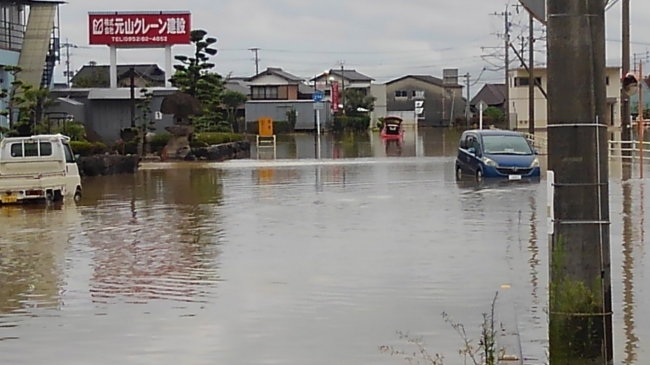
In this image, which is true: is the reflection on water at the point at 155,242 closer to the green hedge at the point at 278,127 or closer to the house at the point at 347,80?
the green hedge at the point at 278,127

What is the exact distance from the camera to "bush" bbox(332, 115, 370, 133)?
9125 centimetres

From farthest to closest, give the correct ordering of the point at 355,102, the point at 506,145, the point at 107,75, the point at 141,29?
the point at 355,102, the point at 107,75, the point at 141,29, the point at 506,145

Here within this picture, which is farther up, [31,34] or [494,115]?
[31,34]

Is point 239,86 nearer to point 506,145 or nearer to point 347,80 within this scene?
point 347,80

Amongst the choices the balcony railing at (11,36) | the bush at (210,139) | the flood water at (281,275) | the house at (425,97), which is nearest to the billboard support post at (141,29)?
the bush at (210,139)

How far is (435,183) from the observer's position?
26.4 metres

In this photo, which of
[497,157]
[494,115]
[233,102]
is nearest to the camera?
[497,157]

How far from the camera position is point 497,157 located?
2670 cm

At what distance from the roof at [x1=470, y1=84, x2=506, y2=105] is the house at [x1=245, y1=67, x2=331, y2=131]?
105 feet

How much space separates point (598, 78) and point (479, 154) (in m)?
21.6

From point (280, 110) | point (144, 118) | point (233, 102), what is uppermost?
point (233, 102)

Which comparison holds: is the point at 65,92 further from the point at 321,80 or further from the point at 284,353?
the point at 321,80

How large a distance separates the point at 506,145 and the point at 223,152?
23.2 metres

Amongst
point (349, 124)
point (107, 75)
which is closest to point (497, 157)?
point (349, 124)
